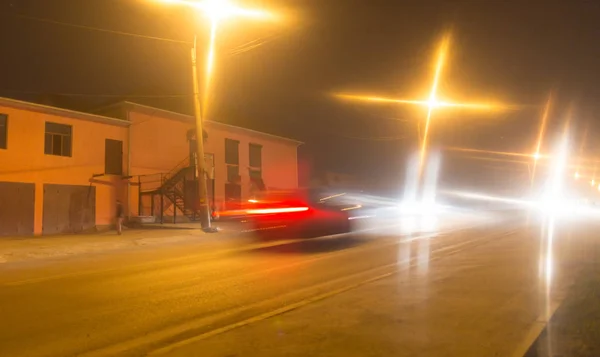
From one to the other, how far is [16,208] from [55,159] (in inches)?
116

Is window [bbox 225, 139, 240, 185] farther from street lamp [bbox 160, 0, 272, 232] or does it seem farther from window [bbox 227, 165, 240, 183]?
street lamp [bbox 160, 0, 272, 232]

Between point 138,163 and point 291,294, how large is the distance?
23.4 m

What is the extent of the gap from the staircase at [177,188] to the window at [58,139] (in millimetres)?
5019

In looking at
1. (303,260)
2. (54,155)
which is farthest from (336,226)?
(54,155)

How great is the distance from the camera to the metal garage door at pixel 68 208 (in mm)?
25016

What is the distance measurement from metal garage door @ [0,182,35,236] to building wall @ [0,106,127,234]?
0.89 ft

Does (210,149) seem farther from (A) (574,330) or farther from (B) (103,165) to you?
(A) (574,330)

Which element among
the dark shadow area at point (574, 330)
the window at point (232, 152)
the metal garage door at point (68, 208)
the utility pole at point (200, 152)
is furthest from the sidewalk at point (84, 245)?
the window at point (232, 152)

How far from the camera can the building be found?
77.7ft

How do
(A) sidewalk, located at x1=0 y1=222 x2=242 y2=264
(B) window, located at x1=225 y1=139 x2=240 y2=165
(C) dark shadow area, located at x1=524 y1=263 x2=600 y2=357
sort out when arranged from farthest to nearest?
(B) window, located at x1=225 y1=139 x2=240 y2=165
(A) sidewalk, located at x1=0 y1=222 x2=242 y2=264
(C) dark shadow area, located at x1=524 y1=263 x2=600 y2=357

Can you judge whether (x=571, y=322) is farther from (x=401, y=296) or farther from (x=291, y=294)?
(x=291, y=294)

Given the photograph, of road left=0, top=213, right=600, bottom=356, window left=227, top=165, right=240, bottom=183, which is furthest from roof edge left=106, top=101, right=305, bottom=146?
road left=0, top=213, right=600, bottom=356

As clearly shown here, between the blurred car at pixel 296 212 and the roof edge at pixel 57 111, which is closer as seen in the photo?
the blurred car at pixel 296 212

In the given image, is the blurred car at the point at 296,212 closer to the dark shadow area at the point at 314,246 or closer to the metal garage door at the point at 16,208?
the dark shadow area at the point at 314,246
